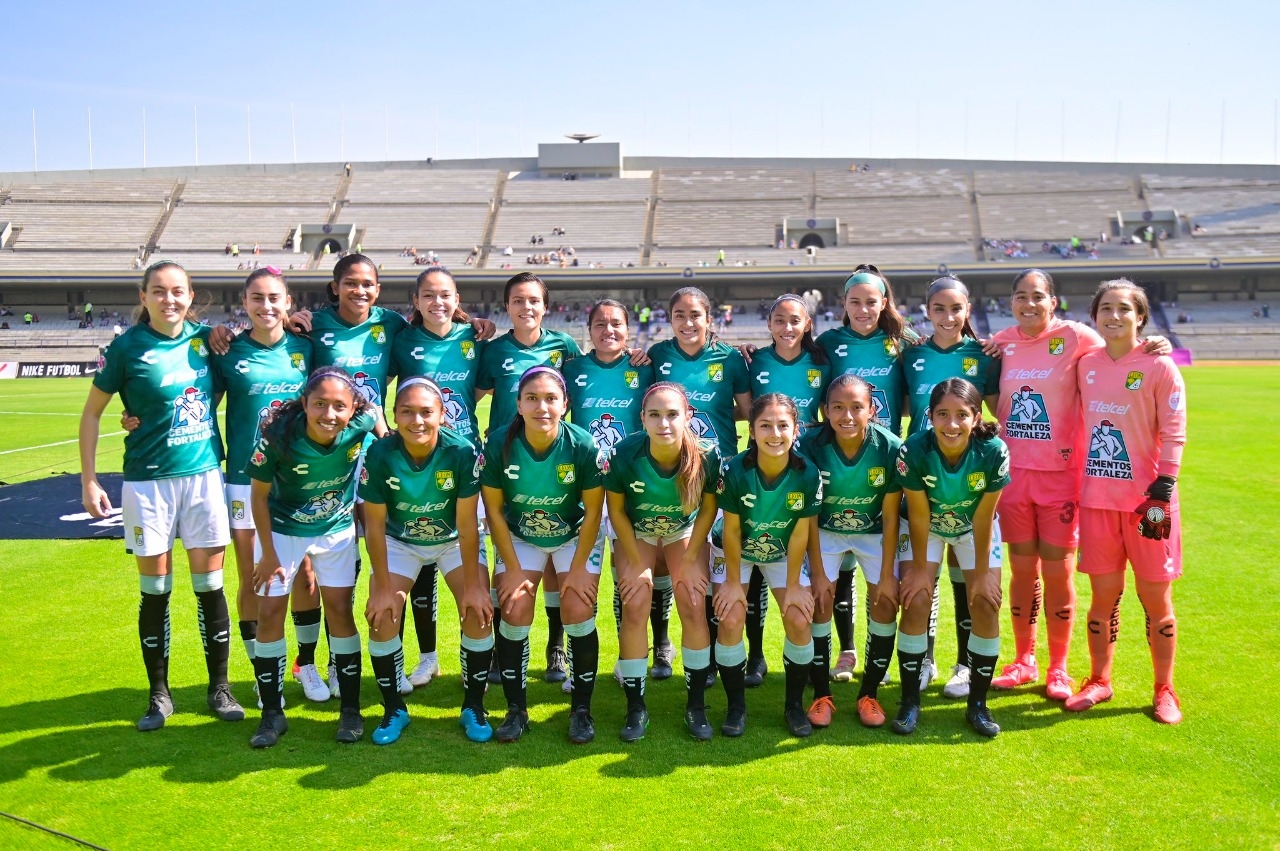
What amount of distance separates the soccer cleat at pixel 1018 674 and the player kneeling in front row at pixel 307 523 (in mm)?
3625

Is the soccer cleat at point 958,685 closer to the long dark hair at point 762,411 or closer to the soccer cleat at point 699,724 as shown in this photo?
the soccer cleat at point 699,724

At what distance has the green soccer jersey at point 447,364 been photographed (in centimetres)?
571

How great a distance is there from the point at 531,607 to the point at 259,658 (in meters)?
1.42

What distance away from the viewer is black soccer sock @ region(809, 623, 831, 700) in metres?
4.91

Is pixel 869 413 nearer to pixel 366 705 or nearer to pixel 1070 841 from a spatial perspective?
pixel 1070 841

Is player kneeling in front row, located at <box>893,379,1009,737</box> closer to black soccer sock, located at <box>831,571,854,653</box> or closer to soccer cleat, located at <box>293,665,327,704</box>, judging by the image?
black soccer sock, located at <box>831,571,854,653</box>

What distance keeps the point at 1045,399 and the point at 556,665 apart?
3.33m

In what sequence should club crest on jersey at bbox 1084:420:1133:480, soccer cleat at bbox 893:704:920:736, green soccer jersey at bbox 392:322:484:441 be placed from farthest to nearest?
green soccer jersey at bbox 392:322:484:441 < club crest on jersey at bbox 1084:420:1133:480 < soccer cleat at bbox 893:704:920:736

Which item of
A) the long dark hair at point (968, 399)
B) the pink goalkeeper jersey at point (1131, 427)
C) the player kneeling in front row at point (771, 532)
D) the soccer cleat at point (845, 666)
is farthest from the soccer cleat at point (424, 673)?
the pink goalkeeper jersey at point (1131, 427)

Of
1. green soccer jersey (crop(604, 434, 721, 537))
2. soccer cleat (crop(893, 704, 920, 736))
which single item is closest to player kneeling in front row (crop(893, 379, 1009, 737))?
soccer cleat (crop(893, 704, 920, 736))

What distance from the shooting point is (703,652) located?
4.79 meters

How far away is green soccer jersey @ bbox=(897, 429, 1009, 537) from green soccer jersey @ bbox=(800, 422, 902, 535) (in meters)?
0.09

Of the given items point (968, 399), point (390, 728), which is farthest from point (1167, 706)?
point (390, 728)

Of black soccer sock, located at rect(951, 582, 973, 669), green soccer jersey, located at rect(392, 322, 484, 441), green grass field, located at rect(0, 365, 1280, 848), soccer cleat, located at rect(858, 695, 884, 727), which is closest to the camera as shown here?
green grass field, located at rect(0, 365, 1280, 848)
